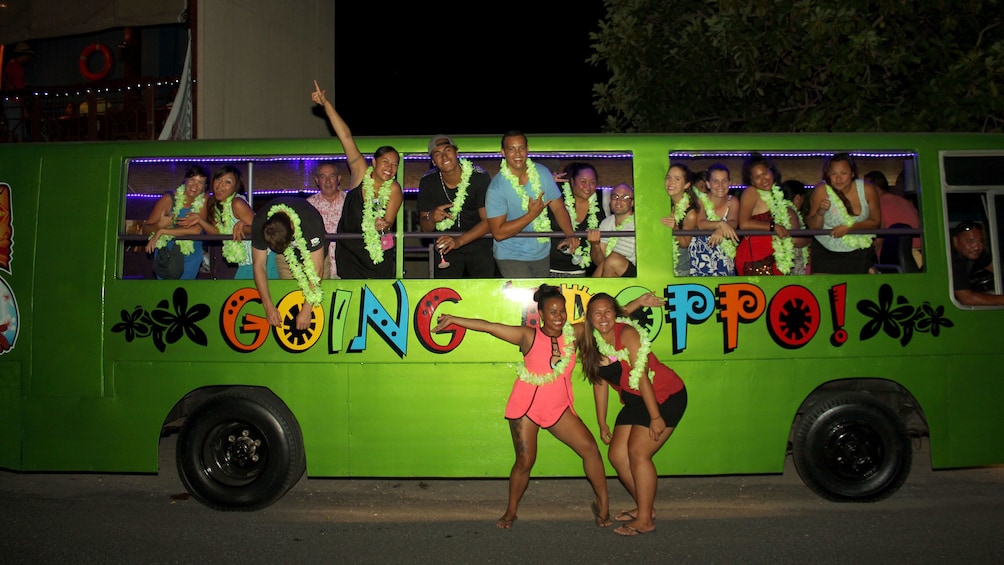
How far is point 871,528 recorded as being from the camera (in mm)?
5789

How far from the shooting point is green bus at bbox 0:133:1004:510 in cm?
604

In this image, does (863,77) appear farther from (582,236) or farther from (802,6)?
(582,236)

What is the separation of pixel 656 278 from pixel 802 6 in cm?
541

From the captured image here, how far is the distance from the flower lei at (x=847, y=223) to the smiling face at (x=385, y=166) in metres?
3.18

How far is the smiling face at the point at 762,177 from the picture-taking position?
20.4 feet

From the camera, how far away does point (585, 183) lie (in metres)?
6.45

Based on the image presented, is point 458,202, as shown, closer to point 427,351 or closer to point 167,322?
point 427,351

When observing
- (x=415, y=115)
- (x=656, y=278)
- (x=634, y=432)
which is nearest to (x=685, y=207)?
(x=656, y=278)

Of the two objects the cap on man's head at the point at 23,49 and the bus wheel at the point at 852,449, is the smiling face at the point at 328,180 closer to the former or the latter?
the bus wheel at the point at 852,449

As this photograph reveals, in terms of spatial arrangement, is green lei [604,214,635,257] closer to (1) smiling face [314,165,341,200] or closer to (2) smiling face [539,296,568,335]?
(2) smiling face [539,296,568,335]

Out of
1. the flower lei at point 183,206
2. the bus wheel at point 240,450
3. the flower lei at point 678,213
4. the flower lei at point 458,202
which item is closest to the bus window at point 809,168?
the flower lei at point 678,213

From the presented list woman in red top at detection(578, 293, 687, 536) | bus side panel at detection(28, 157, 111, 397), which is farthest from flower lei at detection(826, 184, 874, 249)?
bus side panel at detection(28, 157, 111, 397)

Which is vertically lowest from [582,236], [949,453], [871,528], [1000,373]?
[871,528]

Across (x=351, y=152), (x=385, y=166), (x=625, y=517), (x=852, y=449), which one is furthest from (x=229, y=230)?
(x=852, y=449)
